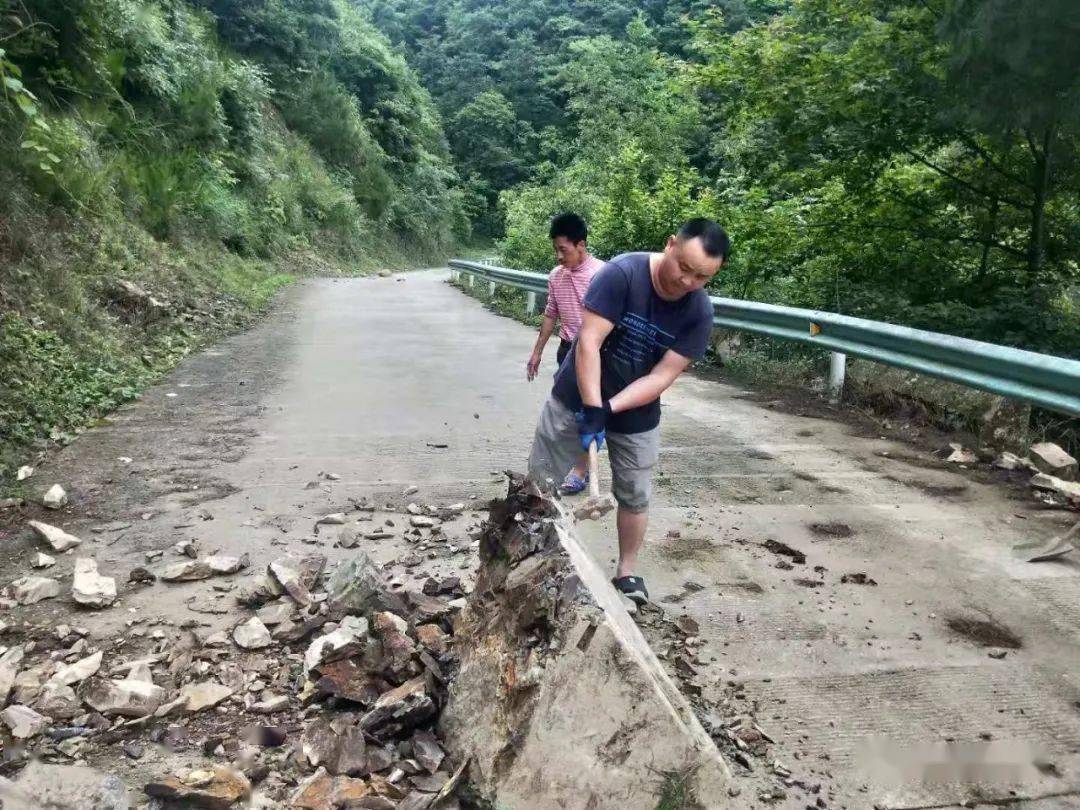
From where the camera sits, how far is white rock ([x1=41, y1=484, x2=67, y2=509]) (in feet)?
16.0

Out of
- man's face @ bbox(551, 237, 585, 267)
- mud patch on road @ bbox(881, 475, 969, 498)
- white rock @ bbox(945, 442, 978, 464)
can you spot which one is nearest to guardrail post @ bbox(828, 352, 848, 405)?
white rock @ bbox(945, 442, 978, 464)

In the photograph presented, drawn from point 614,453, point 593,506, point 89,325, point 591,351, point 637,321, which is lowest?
point 593,506

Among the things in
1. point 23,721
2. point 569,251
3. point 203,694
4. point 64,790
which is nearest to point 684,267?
point 203,694

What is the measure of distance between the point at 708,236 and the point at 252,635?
234 cm

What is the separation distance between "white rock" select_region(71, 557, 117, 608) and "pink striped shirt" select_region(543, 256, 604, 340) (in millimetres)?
3103

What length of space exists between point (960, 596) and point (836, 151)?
24.3 ft

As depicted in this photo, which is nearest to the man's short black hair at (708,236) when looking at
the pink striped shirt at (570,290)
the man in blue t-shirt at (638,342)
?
the man in blue t-shirt at (638,342)

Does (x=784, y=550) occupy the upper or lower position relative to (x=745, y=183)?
lower

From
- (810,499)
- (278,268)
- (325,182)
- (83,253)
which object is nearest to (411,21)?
(325,182)

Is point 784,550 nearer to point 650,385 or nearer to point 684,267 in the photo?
point 650,385

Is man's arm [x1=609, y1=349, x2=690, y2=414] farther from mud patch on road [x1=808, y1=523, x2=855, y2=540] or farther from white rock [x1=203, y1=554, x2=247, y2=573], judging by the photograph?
white rock [x1=203, y1=554, x2=247, y2=573]

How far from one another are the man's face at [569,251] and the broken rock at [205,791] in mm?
3872

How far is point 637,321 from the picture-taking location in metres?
3.54

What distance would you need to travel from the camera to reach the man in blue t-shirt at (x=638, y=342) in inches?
131
